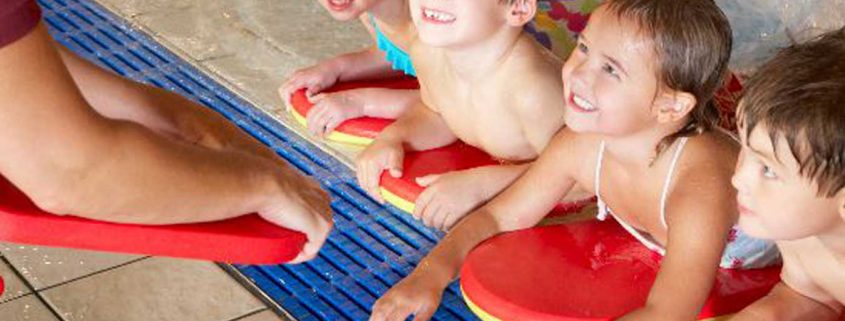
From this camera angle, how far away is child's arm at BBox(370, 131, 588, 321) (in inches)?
76.1

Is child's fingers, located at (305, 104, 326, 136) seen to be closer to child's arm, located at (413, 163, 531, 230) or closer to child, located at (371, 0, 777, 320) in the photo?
child's arm, located at (413, 163, 531, 230)

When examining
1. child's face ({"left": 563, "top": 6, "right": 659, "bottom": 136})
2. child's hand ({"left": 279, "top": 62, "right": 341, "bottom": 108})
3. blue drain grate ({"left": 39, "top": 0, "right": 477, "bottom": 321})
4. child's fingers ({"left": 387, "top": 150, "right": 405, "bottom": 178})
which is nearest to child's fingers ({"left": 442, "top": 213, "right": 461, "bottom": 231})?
child's fingers ({"left": 387, "top": 150, "right": 405, "bottom": 178})

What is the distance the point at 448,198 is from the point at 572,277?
311 millimetres

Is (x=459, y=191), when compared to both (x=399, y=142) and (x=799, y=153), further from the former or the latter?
(x=799, y=153)

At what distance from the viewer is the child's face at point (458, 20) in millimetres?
1988

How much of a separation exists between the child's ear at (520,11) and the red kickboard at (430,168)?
242 mm

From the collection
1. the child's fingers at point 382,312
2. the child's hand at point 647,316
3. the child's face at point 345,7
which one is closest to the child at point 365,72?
the child's face at point 345,7

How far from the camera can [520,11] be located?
2.00 metres

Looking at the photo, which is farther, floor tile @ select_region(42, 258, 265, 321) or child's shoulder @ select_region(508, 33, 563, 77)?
floor tile @ select_region(42, 258, 265, 321)

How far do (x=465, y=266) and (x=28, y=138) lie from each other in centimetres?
78

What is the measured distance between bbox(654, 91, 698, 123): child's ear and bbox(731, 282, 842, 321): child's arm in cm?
25

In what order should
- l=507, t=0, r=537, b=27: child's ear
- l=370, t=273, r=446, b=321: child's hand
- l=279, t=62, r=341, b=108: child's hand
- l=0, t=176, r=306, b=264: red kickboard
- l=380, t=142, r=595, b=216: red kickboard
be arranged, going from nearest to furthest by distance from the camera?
l=0, t=176, r=306, b=264: red kickboard → l=370, t=273, r=446, b=321: child's hand → l=507, t=0, r=537, b=27: child's ear → l=380, t=142, r=595, b=216: red kickboard → l=279, t=62, r=341, b=108: child's hand

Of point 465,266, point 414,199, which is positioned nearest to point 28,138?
point 465,266

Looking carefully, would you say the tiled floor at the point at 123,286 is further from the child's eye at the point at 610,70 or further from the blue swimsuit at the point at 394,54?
the child's eye at the point at 610,70
